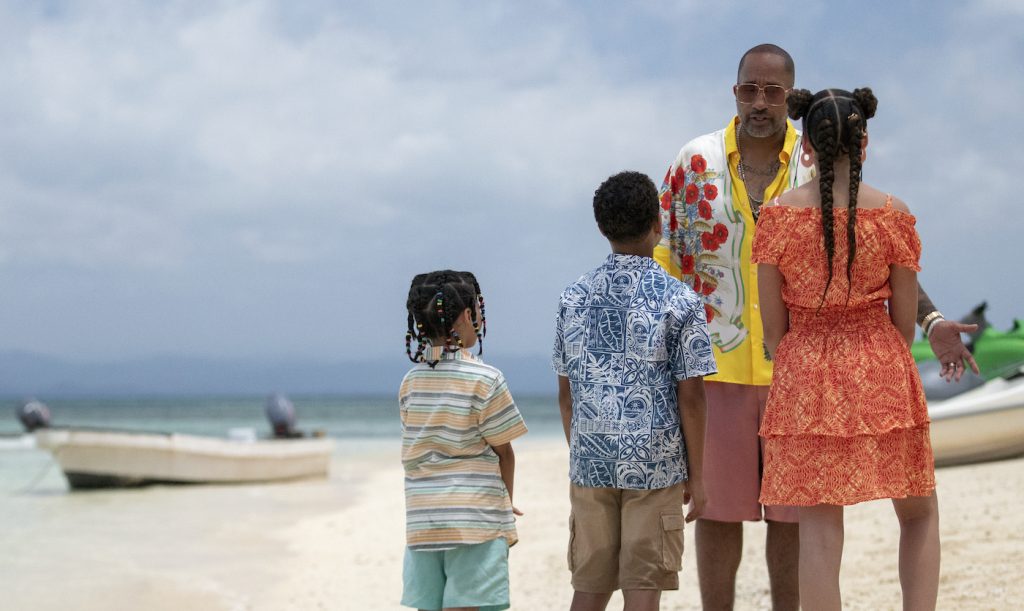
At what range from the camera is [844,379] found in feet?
9.47

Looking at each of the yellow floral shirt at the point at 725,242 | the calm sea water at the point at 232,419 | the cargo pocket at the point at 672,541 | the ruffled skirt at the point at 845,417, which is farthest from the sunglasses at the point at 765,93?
the calm sea water at the point at 232,419

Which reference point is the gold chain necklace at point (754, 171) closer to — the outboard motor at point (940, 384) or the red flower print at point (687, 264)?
the red flower print at point (687, 264)

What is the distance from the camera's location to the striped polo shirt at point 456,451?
3.44 metres

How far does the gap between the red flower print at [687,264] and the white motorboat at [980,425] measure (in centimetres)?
777

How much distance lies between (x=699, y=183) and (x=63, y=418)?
175 ft

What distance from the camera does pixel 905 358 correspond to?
2.94 m

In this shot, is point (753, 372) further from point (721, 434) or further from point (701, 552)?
point (701, 552)

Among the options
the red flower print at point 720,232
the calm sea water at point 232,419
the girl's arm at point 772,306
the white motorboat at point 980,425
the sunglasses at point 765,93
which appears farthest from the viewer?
the calm sea water at point 232,419

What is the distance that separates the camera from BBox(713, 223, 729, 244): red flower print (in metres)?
3.54

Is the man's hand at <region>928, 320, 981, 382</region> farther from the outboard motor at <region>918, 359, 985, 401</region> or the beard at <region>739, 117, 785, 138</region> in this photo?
the outboard motor at <region>918, 359, 985, 401</region>

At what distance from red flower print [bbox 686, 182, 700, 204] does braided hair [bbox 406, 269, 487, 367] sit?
0.80 m

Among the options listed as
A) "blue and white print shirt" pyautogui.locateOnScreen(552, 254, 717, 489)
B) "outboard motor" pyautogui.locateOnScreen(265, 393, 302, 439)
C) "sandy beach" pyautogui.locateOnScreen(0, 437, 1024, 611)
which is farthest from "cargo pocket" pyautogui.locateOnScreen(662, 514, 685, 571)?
"outboard motor" pyautogui.locateOnScreen(265, 393, 302, 439)

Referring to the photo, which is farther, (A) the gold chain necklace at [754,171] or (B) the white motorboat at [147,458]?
(B) the white motorboat at [147,458]

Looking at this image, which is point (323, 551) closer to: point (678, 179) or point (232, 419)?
point (678, 179)
